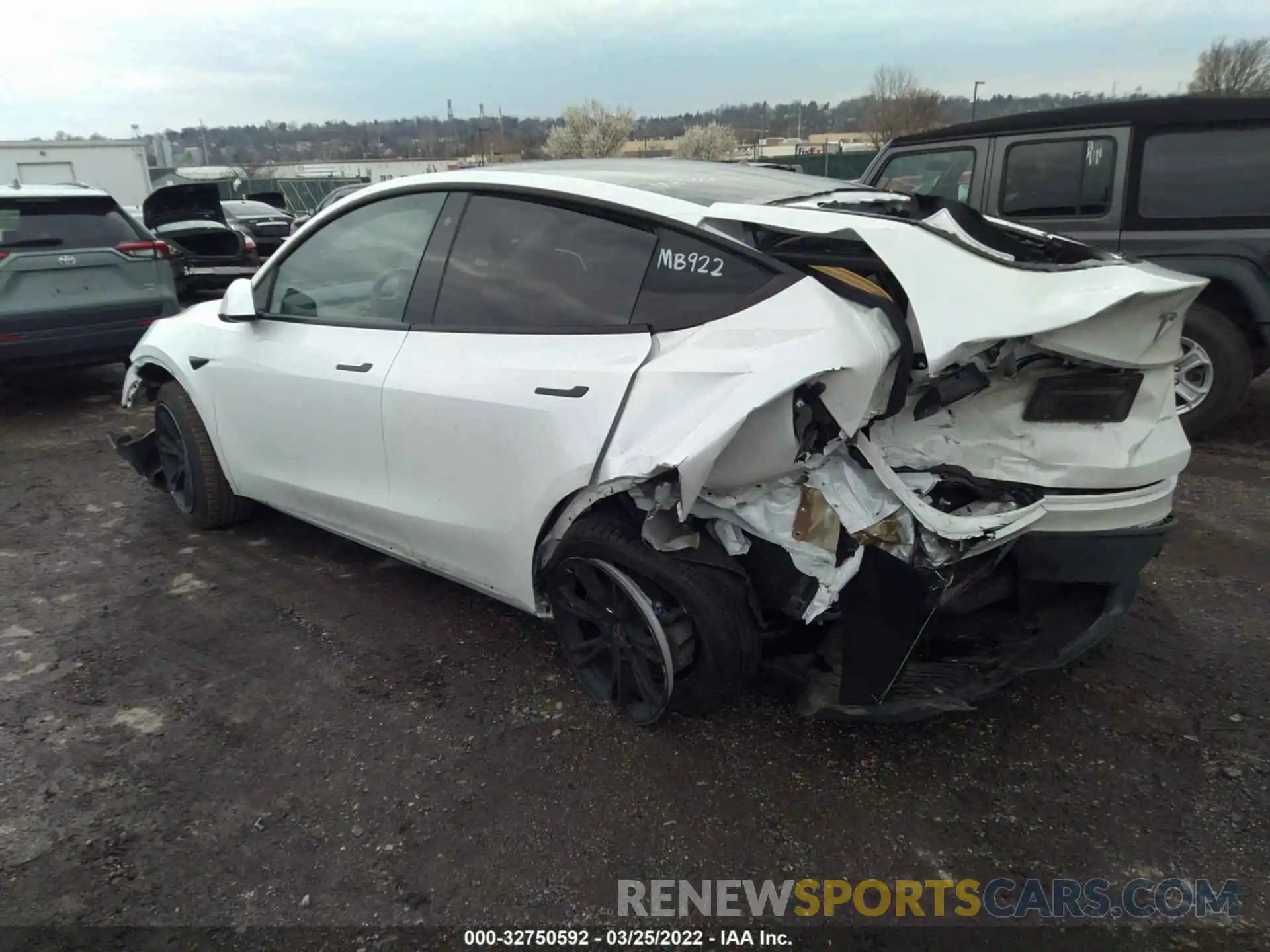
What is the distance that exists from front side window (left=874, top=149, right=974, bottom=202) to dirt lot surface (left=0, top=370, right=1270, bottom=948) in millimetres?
3381

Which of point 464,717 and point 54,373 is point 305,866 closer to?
point 464,717

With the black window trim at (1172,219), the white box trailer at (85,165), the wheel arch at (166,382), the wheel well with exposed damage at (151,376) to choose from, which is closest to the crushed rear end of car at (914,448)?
the wheel arch at (166,382)

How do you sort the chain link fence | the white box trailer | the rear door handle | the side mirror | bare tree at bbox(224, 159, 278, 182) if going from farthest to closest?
bare tree at bbox(224, 159, 278, 182) → the chain link fence → the white box trailer → the side mirror → the rear door handle

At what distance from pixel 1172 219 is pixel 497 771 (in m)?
5.07

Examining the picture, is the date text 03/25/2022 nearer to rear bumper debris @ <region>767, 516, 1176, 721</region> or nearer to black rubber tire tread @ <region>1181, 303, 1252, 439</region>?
rear bumper debris @ <region>767, 516, 1176, 721</region>

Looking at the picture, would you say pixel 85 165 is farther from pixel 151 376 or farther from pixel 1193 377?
pixel 1193 377

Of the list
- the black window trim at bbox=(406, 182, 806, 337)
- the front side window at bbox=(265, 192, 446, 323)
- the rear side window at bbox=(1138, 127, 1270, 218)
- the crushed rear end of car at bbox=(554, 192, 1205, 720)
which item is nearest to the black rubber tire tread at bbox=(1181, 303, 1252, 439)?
the rear side window at bbox=(1138, 127, 1270, 218)

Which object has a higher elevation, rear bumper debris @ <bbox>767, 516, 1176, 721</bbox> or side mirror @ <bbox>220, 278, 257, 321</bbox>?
side mirror @ <bbox>220, 278, 257, 321</bbox>

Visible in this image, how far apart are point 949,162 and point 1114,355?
14.4 feet

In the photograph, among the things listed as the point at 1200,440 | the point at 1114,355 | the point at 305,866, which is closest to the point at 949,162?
the point at 1200,440

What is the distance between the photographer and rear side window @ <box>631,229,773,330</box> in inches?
94.7

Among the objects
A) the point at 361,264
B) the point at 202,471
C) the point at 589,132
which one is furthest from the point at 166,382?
the point at 589,132

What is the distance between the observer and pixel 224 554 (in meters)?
4.09

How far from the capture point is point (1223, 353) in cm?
501
